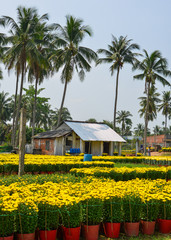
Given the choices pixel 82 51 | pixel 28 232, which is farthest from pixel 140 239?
pixel 82 51

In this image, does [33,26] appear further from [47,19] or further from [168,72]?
[168,72]

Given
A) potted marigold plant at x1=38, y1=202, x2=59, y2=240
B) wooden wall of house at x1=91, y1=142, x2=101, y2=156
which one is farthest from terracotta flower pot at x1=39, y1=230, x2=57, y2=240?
wooden wall of house at x1=91, y1=142, x2=101, y2=156

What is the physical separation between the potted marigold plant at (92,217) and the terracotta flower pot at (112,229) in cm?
24

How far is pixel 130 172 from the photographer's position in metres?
11.1

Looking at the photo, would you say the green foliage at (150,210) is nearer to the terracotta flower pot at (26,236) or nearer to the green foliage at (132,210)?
the green foliage at (132,210)

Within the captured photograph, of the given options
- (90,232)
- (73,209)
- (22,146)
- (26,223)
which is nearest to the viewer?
(26,223)

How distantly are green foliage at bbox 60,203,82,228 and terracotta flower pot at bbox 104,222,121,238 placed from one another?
72cm

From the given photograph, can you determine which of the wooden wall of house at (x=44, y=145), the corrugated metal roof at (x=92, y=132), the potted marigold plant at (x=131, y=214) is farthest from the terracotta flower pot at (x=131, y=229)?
the wooden wall of house at (x=44, y=145)

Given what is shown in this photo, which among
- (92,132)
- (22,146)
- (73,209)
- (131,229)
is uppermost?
(92,132)

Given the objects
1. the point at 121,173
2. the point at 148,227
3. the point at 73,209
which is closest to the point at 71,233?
the point at 73,209

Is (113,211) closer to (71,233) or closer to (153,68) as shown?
(71,233)

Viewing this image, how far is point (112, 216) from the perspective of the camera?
5.09 metres

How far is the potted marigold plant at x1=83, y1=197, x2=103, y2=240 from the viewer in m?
4.76

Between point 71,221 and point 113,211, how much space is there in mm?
980
